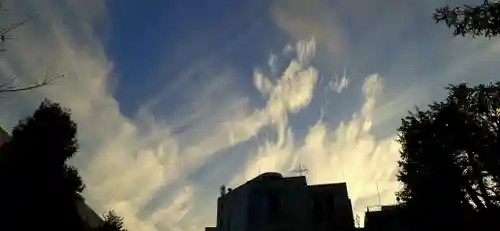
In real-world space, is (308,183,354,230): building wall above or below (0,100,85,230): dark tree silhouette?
above

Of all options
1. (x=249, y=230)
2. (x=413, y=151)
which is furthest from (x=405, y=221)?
(x=249, y=230)

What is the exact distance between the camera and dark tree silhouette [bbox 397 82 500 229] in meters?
24.3

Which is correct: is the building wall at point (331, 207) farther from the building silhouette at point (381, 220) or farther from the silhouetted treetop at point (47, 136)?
the silhouetted treetop at point (47, 136)

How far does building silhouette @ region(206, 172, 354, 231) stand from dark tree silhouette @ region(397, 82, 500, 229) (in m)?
9.38

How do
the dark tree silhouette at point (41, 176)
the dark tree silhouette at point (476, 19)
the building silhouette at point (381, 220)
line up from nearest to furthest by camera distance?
the dark tree silhouette at point (476, 19)
the dark tree silhouette at point (41, 176)
the building silhouette at point (381, 220)

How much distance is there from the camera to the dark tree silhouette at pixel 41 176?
15859 millimetres

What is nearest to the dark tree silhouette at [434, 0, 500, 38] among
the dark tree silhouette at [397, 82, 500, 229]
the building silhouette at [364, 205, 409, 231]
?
the dark tree silhouette at [397, 82, 500, 229]

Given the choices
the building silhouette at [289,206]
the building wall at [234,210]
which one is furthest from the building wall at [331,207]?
the building wall at [234,210]

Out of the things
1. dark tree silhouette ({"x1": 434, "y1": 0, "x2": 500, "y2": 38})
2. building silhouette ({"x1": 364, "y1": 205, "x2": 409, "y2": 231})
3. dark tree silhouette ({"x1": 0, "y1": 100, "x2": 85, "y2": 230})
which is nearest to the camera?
dark tree silhouette ({"x1": 434, "y1": 0, "x2": 500, "y2": 38})

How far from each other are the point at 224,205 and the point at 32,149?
27.1 m

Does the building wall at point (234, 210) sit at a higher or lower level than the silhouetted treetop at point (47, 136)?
higher

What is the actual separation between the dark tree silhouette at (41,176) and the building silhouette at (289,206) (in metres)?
21.5

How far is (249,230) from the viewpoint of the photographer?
122 ft

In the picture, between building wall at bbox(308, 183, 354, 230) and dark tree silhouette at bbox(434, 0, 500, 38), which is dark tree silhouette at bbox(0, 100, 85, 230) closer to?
dark tree silhouette at bbox(434, 0, 500, 38)
